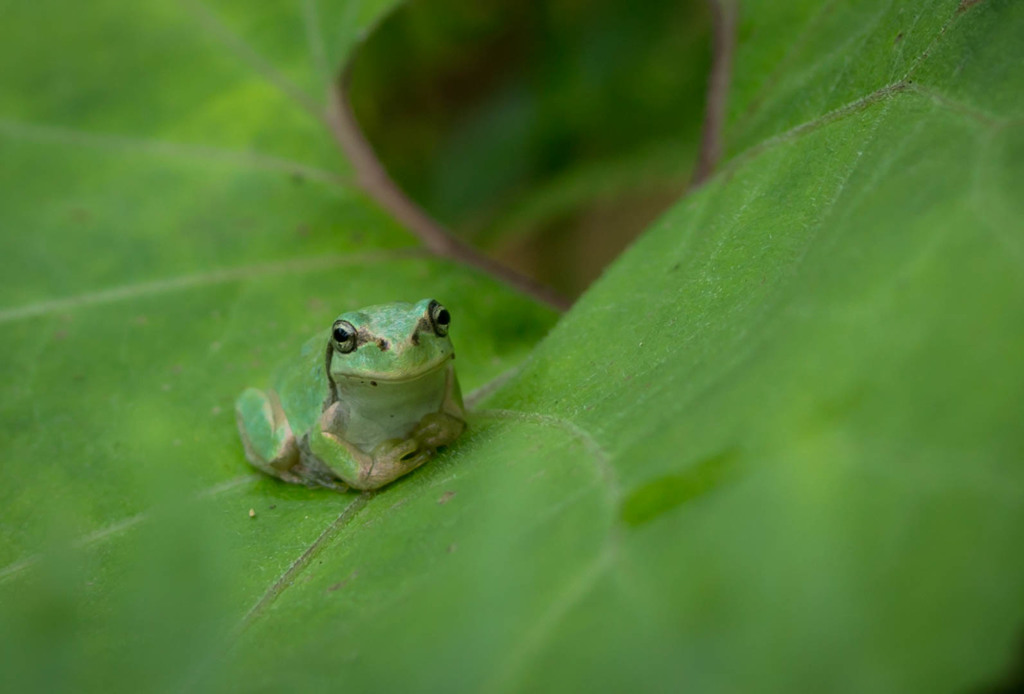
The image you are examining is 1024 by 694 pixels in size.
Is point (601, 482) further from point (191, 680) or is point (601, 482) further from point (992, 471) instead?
point (191, 680)

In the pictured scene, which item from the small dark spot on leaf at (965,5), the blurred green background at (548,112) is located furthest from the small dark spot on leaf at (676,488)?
the blurred green background at (548,112)

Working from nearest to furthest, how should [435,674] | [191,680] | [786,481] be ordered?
[786,481]
[435,674]
[191,680]

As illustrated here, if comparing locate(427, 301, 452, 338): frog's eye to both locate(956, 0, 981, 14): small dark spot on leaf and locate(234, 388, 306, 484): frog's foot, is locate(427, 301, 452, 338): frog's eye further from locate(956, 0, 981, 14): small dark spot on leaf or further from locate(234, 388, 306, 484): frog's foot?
locate(956, 0, 981, 14): small dark spot on leaf

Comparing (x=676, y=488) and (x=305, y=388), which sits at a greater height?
(x=676, y=488)

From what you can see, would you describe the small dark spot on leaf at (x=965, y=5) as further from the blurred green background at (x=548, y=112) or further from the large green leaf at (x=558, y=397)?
the blurred green background at (x=548, y=112)

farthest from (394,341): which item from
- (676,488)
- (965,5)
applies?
(965,5)

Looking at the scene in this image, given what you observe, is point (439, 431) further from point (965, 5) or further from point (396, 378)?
point (965, 5)

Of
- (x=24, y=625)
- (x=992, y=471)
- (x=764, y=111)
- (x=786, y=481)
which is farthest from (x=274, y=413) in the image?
(x=992, y=471)
